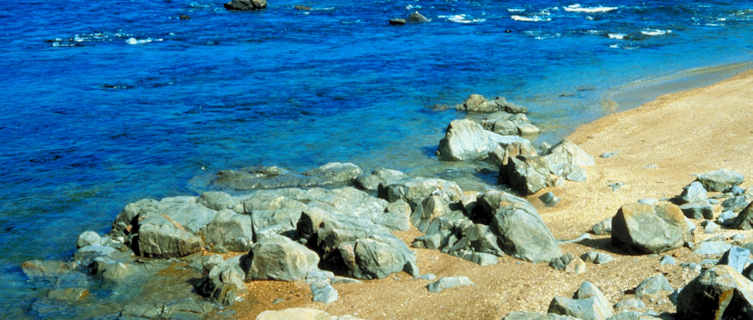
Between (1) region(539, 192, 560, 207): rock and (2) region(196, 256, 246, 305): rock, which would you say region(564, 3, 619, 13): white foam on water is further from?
(2) region(196, 256, 246, 305): rock

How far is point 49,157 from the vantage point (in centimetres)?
1902

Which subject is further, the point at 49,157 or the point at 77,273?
the point at 49,157

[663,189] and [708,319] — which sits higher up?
[708,319]

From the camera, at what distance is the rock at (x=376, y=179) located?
15.7 meters

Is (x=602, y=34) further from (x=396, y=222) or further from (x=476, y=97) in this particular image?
(x=396, y=222)

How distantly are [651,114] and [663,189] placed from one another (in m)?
8.39

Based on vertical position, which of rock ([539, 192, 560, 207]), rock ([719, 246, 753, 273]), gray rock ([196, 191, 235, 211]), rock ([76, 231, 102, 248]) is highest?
rock ([719, 246, 753, 273])

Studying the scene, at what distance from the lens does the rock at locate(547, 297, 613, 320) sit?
7.90 m

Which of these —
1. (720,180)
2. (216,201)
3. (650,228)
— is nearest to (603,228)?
(650,228)

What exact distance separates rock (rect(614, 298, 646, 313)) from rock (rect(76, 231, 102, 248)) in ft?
30.6

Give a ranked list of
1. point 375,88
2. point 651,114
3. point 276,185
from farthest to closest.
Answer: point 375,88 < point 651,114 < point 276,185

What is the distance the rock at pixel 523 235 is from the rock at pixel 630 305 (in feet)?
Answer: 7.47

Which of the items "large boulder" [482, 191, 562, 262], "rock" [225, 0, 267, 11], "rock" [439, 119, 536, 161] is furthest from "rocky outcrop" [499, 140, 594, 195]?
"rock" [225, 0, 267, 11]

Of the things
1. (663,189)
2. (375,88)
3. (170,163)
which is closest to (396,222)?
(663,189)
